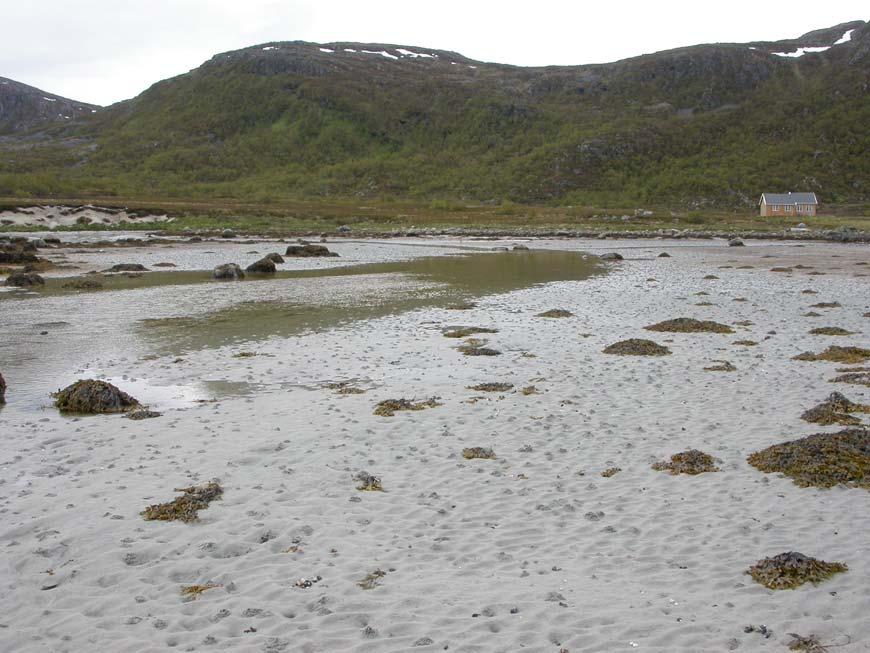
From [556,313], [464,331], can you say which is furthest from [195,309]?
[556,313]

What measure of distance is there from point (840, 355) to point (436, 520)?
1028 centimetres

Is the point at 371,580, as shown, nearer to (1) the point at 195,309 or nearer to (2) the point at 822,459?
(2) the point at 822,459

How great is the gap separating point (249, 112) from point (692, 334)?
185524 millimetres

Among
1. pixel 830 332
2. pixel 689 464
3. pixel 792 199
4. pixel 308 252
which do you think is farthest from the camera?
pixel 792 199

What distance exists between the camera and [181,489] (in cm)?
772

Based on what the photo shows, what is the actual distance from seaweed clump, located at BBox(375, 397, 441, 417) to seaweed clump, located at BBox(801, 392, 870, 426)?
5.35 metres

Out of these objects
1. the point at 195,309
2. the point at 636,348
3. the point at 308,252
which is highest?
the point at 308,252

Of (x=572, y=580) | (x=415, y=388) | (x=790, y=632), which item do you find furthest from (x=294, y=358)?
(x=790, y=632)

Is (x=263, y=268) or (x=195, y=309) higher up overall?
(x=263, y=268)

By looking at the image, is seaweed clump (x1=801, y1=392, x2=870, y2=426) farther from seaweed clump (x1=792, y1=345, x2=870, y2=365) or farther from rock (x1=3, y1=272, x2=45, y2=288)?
rock (x1=3, y1=272, x2=45, y2=288)

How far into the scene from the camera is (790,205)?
311 ft

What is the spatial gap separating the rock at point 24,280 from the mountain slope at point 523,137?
3210 inches

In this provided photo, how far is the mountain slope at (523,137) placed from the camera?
402ft

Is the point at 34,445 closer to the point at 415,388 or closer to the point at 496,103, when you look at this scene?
the point at 415,388
